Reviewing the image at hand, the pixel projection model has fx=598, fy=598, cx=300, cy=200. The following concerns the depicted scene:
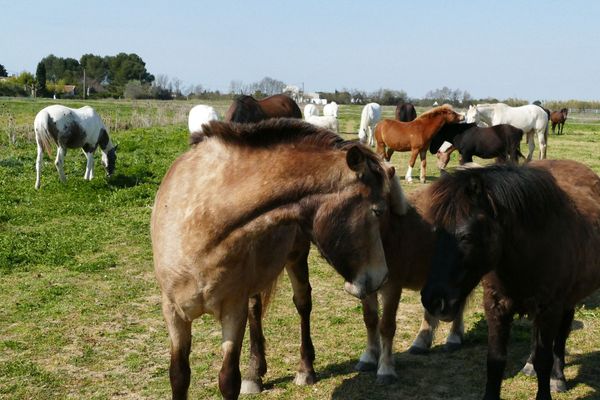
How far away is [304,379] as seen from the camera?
4293 mm

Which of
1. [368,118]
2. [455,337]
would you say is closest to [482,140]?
[368,118]

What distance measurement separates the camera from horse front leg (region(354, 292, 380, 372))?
4.44m

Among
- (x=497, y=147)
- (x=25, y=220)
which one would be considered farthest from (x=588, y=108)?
(x=25, y=220)

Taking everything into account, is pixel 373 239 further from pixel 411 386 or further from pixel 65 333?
pixel 65 333

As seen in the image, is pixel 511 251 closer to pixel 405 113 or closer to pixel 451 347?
pixel 451 347

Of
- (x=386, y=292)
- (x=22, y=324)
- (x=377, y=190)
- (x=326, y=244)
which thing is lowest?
(x=22, y=324)

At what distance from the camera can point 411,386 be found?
14.0 feet

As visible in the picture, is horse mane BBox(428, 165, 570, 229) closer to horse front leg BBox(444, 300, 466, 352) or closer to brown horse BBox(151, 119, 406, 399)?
brown horse BBox(151, 119, 406, 399)

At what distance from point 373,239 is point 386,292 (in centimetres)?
150

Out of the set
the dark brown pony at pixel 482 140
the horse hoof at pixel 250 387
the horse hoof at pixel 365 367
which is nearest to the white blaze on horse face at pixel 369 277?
the horse hoof at pixel 250 387

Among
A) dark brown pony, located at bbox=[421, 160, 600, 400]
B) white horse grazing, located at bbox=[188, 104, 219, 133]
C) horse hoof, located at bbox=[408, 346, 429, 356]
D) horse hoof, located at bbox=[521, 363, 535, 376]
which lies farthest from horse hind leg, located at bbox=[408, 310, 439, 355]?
white horse grazing, located at bbox=[188, 104, 219, 133]

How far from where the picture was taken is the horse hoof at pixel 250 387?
4.18 metres

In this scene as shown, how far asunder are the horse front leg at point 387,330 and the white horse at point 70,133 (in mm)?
9105

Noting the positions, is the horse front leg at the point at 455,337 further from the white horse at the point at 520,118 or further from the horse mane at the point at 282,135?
the white horse at the point at 520,118
